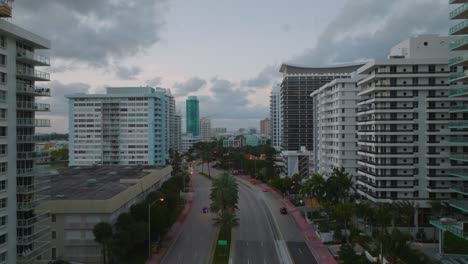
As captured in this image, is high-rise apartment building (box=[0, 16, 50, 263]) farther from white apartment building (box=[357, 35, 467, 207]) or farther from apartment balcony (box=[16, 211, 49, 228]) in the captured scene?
white apartment building (box=[357, 35, 467, 207])

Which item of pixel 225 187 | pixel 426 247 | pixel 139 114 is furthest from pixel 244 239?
pixel 139 114

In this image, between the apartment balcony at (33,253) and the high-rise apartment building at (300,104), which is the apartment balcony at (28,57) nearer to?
the apartment balcony at (33,253)

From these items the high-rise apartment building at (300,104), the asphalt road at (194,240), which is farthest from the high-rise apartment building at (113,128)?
the high-rise apartment building at (300,104)

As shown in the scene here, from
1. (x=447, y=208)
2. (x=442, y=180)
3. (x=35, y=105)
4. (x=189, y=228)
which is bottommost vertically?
(x=189, y=228)

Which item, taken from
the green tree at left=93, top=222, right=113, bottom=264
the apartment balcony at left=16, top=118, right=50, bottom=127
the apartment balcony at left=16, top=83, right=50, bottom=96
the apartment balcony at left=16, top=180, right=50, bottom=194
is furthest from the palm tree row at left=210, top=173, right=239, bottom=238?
the apartment balcony at left=16, top=83, right=50, bottom=96

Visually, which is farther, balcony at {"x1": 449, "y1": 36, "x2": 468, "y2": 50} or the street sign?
the street sign

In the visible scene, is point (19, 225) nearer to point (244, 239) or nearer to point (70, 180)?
point (70, 180)
